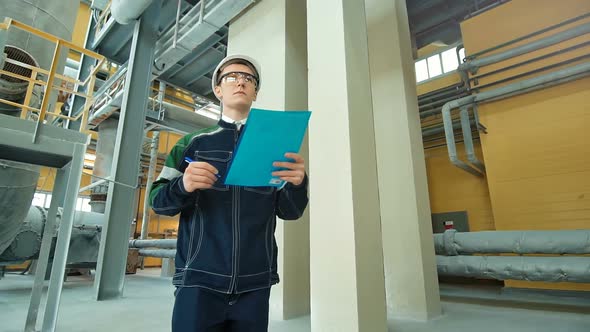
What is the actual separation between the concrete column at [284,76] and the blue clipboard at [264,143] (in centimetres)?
235

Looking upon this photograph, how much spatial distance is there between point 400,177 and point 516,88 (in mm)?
A: 3668

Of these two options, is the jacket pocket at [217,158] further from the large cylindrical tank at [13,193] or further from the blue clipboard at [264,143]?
the large cylindrical tank at [13,193]

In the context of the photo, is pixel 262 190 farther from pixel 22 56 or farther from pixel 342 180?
pixel 22 56

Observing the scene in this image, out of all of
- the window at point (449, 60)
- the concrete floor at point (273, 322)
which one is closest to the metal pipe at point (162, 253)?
the concrete floor at point (273, 322)

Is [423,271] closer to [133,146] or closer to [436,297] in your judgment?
[436,297]

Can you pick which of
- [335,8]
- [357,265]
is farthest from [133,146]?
[357,265]

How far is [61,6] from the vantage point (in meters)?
3.95

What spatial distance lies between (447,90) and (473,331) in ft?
16.7

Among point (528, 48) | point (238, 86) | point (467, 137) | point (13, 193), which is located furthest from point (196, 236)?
point (528, 48)

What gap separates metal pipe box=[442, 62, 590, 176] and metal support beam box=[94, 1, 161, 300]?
5.32 metres

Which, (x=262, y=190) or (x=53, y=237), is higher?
(x=262, y=190)

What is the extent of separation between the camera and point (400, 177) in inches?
127

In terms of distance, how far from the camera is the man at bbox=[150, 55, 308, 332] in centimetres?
93

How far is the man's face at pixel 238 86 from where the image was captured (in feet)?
3.69
